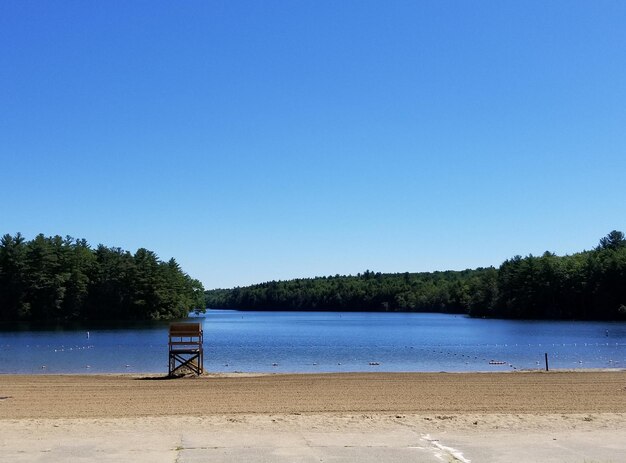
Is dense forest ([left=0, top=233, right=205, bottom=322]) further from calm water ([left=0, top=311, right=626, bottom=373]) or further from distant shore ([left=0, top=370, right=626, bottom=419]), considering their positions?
distant shore ([left=0, top=370, right=626, bottom=419])

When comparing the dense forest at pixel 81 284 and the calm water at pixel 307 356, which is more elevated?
the dense forest at pixel 81 284

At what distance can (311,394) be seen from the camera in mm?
22703

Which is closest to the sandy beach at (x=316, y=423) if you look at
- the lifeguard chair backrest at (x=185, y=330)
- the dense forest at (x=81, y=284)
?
the lifeguard chair backrest at (x=185, y=330)

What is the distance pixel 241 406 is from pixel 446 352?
34240 mm

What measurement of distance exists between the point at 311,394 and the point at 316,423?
359 inches

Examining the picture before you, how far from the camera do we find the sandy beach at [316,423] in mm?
10438

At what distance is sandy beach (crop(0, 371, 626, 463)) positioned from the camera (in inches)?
411

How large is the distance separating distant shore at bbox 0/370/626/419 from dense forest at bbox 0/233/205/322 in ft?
299

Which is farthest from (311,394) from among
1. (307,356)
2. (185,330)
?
(307,356)

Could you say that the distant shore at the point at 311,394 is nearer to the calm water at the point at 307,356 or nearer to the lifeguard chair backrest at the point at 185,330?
the lifeguard chair backrest at the point at 185,330

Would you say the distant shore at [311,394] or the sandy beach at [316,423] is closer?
the sandy beach at [316,423]

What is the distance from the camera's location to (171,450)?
34.7 feet

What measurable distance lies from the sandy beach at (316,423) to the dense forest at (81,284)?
95908 mm

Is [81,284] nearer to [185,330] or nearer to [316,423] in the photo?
[185,330]
